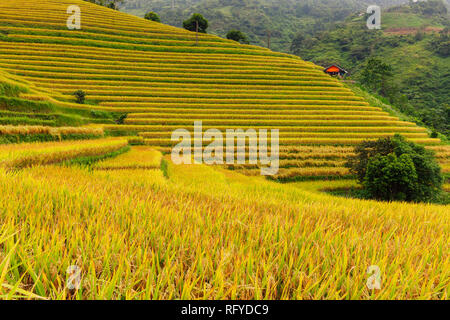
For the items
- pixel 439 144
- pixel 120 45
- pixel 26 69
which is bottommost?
pixel 439 144

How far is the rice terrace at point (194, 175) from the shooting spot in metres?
0.98

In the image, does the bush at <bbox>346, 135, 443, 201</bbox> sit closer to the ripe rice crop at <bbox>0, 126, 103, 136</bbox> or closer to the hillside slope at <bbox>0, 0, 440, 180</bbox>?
the hillside slope at <bbox>0, 0, 440, 180</bbox>

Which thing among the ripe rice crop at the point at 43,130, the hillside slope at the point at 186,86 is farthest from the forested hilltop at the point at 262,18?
the ripe rice crop at the point at 43,130

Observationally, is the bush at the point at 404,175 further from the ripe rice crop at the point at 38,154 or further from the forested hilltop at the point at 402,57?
the forested hilltop at the point at 402,57

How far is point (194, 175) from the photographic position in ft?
33.1

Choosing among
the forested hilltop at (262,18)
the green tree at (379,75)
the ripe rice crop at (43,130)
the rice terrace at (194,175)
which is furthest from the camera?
the forested hilltop at (262,18)

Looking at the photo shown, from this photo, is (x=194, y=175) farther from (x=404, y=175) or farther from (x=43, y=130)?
(x=404, y=175)

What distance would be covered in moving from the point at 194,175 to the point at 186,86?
2339 centimetres

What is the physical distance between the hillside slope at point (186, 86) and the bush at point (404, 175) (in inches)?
166

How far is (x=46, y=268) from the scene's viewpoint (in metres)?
0.91
